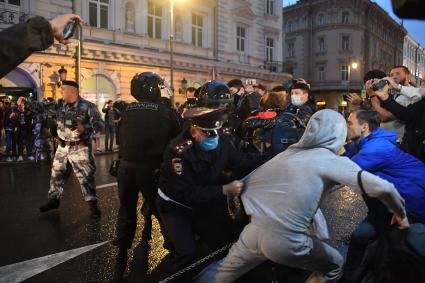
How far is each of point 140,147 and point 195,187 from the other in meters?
1.01

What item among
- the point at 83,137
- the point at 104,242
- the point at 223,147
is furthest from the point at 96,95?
the point at 223,147

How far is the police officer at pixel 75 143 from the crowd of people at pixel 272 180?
180 cm

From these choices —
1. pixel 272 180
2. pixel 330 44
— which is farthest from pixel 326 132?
pixel 330 44

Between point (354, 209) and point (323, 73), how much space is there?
45.2 metres

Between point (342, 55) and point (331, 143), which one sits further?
point (342, 55)

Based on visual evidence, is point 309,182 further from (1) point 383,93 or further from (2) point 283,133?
(1) point 383,93

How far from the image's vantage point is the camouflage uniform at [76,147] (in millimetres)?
5895

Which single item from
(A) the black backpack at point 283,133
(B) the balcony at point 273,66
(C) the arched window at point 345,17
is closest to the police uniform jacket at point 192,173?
(A) the black backpack at point 283,133

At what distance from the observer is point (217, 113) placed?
3293 mm

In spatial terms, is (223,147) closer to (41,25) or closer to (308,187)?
(308,187)

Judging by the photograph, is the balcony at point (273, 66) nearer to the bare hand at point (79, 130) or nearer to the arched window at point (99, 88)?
the arched window at point (99, 88)

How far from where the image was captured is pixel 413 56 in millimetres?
79375

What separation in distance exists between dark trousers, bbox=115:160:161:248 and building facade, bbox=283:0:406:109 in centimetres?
4507

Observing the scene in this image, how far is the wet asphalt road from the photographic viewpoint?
414cm
